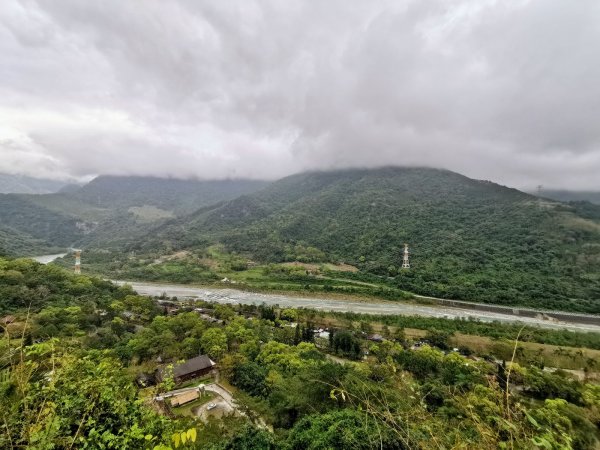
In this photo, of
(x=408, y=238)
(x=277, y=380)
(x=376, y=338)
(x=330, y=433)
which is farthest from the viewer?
(x=408, y=238)

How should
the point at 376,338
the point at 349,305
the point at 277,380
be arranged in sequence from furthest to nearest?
1. the point at 349,305
2. the point at 376,338
3. the point at 277,380

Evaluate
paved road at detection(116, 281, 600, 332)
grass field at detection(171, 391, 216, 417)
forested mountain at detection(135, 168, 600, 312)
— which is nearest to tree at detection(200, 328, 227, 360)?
grass field at detection(171, 391, 216, 417)

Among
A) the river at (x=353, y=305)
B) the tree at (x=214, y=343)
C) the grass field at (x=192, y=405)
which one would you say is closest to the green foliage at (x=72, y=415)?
the grass field at (x=192, y=405)

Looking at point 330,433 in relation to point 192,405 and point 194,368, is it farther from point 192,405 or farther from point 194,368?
point 194,368

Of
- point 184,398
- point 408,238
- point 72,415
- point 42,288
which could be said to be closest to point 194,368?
point 184,398

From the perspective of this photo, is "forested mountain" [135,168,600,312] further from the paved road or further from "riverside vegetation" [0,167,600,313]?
the paved road

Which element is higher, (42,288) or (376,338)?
(42,288)

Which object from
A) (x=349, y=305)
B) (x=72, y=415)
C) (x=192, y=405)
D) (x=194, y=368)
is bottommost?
(x=349, y=305)

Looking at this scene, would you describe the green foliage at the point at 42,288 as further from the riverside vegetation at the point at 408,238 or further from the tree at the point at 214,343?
the riverside vegetation at the point at 408,238
